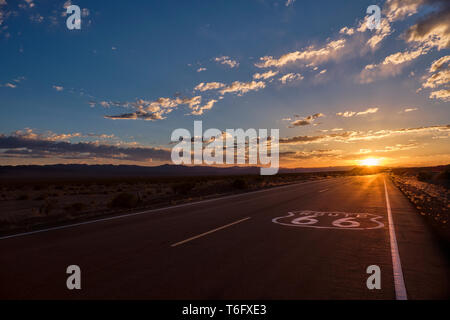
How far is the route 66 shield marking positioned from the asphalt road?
15cm

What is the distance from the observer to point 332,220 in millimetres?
10578

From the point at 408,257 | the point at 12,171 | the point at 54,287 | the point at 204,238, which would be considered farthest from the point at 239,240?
the point at 12,171

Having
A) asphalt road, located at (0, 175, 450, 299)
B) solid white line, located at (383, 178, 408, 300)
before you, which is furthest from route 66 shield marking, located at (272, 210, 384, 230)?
solid white line, located at (383, 178, 408, 300)

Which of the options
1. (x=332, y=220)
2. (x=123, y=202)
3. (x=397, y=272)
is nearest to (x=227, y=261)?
(x=397, y=272)

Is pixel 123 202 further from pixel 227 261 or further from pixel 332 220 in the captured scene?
pixel 227 261

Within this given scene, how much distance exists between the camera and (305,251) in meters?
6.39

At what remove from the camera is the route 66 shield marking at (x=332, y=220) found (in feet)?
31.1

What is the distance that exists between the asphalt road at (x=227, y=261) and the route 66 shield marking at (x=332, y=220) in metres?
0.15

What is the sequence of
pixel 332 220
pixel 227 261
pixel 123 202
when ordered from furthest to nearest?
pixel 123 202
pixel 332 220
pixel 227 261

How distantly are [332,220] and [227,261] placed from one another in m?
6.36

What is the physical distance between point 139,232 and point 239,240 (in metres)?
3.22

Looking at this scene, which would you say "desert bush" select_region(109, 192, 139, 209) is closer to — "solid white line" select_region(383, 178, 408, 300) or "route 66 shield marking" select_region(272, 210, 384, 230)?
"route 66 shield marking" select_region(272, 210, 384, 230)

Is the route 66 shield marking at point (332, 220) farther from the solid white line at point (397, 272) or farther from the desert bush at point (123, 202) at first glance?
the desert bush at point (123, 202)

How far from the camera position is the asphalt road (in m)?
4.25
